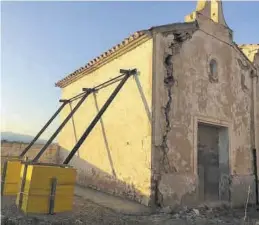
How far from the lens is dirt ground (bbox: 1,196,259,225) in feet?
20.1

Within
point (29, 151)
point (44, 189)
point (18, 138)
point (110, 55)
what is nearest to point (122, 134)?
point (110, 55)

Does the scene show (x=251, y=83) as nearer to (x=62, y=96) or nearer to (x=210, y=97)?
(x=210, y=97)

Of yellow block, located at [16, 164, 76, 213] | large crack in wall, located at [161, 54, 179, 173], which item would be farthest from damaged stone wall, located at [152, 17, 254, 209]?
yellow block, located at [16, 164, 76, 213]

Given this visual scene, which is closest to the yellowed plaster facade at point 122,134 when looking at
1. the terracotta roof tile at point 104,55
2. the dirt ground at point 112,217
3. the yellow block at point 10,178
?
the terracotta roof tile at point 104,55

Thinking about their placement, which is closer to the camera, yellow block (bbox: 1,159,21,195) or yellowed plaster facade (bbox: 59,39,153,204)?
yellowed plaster facade (bbox: 59,39,153,204)

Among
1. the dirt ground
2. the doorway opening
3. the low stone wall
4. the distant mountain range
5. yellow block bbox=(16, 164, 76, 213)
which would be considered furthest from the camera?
the distant mountain range

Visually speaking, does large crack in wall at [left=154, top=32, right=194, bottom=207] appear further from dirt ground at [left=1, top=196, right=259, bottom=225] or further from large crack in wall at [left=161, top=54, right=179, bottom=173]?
dirt ground at [left=1, top=196, right=259, bottom=225]

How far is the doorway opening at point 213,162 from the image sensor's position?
9773 mm

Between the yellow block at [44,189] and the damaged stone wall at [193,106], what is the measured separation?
2362mm

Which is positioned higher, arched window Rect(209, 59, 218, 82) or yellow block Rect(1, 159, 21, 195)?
arched window Rect(209, 59, 218, 82)

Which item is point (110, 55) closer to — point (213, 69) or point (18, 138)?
point (213, 69)

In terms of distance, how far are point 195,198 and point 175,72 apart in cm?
349

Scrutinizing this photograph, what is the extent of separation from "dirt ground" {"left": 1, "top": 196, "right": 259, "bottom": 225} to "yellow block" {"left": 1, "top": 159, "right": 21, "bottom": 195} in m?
0.53

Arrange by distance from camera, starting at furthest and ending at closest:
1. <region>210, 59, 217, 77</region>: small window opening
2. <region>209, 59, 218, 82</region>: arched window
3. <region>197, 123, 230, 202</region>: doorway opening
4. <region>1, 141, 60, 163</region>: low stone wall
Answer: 1. <region>1, 141, 60, 163</region>: low stone wall
2. <region>210, 59, 217, 77</region>: small window opening
3. <region>209, 59, 218, 82</region>: arched window
4. <region>197, 123, 230, 202</region>: doorway opening
